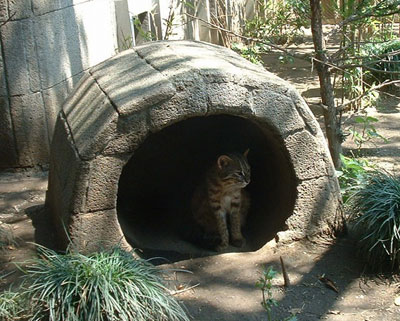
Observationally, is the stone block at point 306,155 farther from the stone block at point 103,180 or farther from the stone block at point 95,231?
the stone block at point 95,231

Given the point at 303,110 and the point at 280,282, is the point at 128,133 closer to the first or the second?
the point at 303,110

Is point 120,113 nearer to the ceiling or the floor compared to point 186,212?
nearer to the ceiling

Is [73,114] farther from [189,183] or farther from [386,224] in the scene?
[386,224]

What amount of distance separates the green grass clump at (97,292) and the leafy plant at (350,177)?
2.08 meters

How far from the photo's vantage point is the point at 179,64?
4605mm

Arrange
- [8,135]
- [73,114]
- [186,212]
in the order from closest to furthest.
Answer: [73,114]
[186,212]
[8,135]

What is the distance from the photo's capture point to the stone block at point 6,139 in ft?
21.5

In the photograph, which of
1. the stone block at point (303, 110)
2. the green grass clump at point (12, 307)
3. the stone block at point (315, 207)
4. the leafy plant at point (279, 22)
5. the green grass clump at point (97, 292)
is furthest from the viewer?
the leafy plant at point (279, 22)

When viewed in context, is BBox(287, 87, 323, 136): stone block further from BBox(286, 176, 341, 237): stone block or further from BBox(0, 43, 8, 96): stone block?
BBox(0, 43, 8, 96): stone block

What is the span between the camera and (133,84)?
14.9 ft

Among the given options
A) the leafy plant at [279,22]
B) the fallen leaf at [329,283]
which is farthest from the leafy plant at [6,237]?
the leafy plant at [279,22]

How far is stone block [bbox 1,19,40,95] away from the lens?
6.36 m

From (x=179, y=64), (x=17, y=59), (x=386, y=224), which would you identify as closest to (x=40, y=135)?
(x=17, y=59)

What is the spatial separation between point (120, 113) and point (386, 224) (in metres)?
2.00
